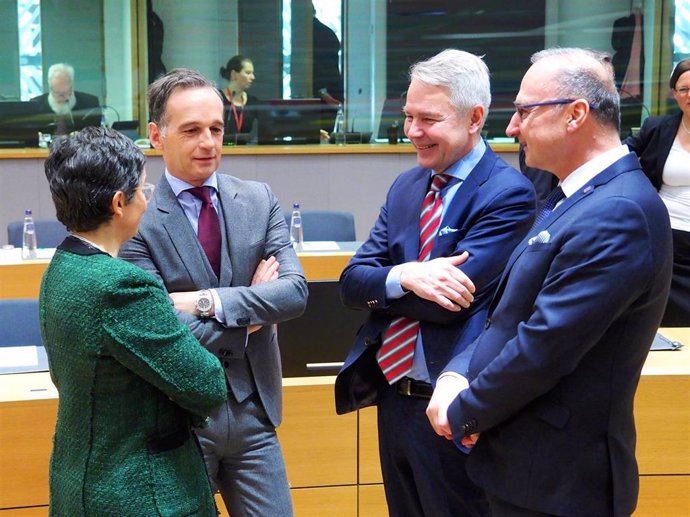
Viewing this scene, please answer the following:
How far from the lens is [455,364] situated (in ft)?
7.72

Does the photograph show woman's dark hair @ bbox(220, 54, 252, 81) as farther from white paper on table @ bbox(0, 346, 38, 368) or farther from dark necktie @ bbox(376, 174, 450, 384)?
dark necktie @ bbox(376, 174, 450, 384)

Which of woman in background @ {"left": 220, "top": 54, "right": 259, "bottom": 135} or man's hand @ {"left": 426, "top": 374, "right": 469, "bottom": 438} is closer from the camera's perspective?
man's hand @ {"left": 426, "top": 374, "right": 469, "bottom": 438}

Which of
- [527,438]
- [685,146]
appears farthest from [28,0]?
[527,438]

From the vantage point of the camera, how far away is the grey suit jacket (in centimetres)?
260

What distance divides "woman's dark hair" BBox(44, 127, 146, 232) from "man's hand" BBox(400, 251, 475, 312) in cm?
77

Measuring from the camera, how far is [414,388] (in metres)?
2.62

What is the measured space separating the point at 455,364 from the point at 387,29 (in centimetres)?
764

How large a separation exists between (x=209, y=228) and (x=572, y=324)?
1.13 m

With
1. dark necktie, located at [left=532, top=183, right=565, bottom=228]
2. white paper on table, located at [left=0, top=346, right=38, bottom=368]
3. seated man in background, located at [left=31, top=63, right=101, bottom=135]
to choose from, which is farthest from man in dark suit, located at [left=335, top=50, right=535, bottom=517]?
seated man in background, located at [left=31, top=63, right=101, bottom=135]

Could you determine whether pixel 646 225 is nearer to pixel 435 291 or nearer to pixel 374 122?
pixel 435 291

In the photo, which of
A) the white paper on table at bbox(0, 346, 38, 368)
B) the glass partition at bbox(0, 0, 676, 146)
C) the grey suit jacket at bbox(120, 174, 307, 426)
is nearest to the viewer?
the grey suit jacket at bbox(120, 174, 307, 426)

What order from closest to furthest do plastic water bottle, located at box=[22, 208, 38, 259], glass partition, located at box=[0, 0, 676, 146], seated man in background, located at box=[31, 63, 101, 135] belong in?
1. plastic water bottle, located at box=[22, 208, 38, 259]
2. seated man in background, located at box=[31, 63, 101, 135]
3. glass partition, located at box=[0, 0, 676, 146]

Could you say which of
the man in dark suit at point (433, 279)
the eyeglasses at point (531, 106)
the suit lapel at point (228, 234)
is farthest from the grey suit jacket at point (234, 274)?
the eyeglasses at point (531, 106)

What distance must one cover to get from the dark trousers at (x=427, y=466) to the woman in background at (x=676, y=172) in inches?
96.0
